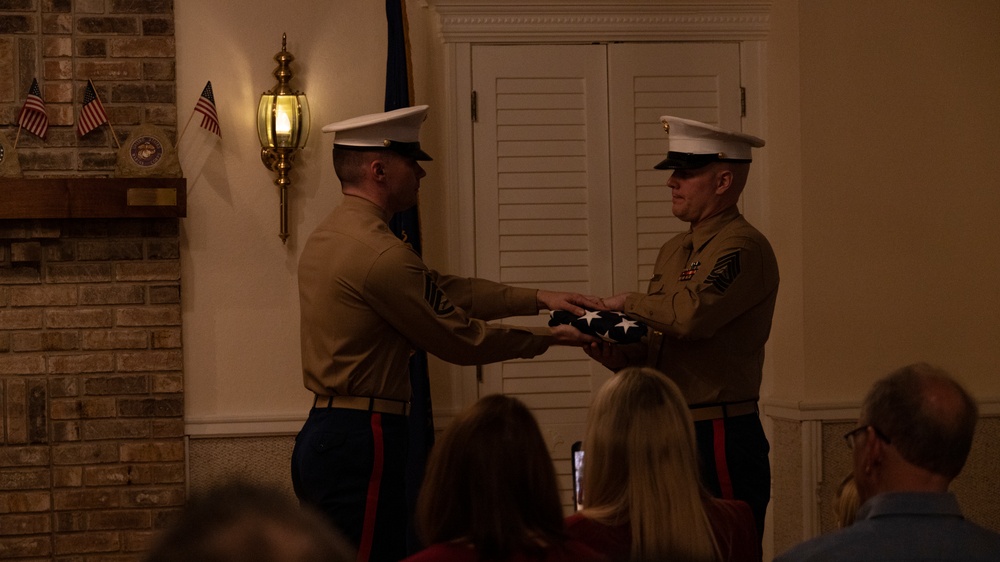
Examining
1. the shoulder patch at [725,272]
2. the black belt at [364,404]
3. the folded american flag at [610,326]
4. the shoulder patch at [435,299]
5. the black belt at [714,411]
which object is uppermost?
the shoulder patch at [725,272]

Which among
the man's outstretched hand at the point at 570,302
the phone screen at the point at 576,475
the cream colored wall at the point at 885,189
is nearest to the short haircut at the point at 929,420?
the phone screen at the point at 576,475

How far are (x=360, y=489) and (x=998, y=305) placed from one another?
279 cm

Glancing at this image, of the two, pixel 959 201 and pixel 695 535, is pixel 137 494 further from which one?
pixel 959 201

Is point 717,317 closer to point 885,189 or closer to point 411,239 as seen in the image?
point 411,239

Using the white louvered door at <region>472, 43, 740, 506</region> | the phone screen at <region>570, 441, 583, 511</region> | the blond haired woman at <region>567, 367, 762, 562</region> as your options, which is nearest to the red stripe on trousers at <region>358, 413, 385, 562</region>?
the phone screen at <region>570, 441, 583, 511</region>

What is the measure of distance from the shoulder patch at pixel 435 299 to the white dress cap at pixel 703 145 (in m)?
0.73

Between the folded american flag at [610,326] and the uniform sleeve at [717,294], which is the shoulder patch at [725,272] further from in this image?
the folded american flag at [610,326]

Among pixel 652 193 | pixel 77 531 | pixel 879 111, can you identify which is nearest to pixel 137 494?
pixel 77 531

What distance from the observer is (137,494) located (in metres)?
3.99

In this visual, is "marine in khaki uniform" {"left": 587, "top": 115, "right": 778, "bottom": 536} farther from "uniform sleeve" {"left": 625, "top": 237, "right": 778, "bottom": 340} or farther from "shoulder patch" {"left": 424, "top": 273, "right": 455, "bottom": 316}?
"shoulder patch" {"left": 424, "top": 273, "right": 455, "bottom": 316}

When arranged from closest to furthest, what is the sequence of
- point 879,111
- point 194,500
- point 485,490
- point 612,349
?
point 194,500 → point 485,490 → point 612,349 → point 879,111

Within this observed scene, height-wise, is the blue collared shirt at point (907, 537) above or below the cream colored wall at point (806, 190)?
below

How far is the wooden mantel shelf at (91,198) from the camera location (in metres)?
3.89

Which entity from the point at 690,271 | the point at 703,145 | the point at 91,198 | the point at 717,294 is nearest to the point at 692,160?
the point at 703,145
